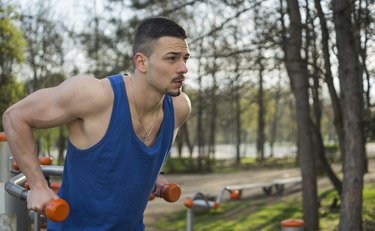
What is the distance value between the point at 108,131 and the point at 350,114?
13.8ft

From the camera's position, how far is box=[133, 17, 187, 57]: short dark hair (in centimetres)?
166

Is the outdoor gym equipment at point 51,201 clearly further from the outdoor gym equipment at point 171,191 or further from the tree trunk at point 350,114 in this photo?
the tree trunk at point 350,114

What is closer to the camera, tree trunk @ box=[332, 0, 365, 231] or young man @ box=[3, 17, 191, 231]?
young man @ box=[3, 17, 191, 231]

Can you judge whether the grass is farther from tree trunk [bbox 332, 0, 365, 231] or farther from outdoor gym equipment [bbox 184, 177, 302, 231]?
tree trunk [bbox 332, 0, 365, 231]

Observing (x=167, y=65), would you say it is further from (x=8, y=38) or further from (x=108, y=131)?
(x=8, y=38)

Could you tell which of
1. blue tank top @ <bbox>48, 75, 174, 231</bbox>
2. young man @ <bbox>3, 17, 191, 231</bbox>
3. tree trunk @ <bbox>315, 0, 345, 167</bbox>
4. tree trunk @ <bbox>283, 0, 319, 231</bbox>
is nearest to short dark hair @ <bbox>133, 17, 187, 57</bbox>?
young man @ <bbox>3, 17, 191, 231</bbox>

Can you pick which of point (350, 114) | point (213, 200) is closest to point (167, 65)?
point (350, 114)

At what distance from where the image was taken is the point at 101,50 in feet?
25.3

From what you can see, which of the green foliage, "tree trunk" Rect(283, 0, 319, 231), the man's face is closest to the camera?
the man's face

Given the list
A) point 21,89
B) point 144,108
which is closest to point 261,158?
point 21,89

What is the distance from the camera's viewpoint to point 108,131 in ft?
5.21

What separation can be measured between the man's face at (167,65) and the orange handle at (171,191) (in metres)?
0.41

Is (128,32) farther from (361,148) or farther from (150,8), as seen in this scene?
(361,148)

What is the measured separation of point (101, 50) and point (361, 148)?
165 inches
